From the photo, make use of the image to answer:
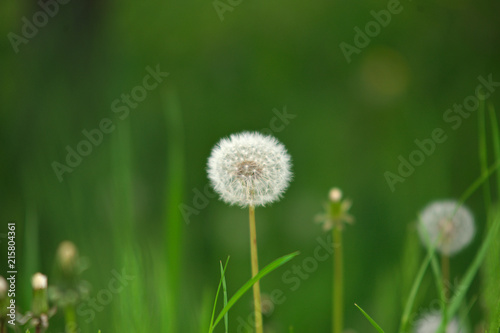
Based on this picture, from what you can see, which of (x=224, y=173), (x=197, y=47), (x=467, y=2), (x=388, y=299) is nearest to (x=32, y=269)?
(x=224, y=173)

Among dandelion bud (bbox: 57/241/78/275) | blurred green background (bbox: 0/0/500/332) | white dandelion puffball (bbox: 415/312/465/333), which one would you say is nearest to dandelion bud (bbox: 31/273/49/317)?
dandelion bud (bbox: 57/241/78/275)

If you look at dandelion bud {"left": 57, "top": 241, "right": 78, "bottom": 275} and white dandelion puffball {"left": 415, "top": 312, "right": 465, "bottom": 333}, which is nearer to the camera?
dandelion bud {"left": 57, "top": 241, "right": 78, "bottom": 275}

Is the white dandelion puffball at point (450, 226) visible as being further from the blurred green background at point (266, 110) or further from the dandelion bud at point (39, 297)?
the dandelion bud at point (39, 297)

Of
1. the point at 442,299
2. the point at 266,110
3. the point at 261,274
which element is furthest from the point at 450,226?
the point at 266,110

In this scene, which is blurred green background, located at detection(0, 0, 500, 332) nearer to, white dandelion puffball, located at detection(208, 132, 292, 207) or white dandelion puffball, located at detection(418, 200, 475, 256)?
white dandelion puffball, located at detection(418, 200, 475, 256)

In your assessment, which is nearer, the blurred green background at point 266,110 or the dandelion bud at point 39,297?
the dandelion bud at point 39,297

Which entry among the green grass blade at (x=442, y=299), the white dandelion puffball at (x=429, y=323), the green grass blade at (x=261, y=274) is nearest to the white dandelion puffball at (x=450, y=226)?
the white dandelion puffball at (x=429, y=323)
